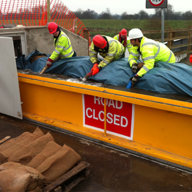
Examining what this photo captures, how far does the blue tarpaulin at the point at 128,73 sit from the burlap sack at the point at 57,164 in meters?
1.60

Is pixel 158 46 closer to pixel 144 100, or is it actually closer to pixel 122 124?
pixel 144 100

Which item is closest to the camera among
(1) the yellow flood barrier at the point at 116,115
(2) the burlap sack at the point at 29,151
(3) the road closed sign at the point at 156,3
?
(2) the burlap sack at the point at 29,151

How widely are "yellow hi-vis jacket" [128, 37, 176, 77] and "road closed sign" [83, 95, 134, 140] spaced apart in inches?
25.9

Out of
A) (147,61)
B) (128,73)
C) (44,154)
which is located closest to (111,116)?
(128,73)

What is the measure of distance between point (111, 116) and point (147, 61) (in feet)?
3.57

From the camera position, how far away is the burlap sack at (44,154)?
9.18 ft

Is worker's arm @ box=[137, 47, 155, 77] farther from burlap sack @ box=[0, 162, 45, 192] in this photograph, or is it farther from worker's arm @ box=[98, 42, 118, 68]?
burlap sack @ box=[0, 162, 45, 192]

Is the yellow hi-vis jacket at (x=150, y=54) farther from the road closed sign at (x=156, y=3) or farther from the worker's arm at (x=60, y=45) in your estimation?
the road closed sign at (x=156, y=3)

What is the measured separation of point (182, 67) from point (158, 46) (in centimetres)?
55

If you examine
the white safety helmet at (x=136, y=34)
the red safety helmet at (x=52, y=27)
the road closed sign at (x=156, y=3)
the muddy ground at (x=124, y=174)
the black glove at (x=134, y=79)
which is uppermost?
the road closed sign at (x=156, y=3)

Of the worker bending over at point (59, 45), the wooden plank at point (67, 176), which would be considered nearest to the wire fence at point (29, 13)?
the worker bending over at point (59, 45)

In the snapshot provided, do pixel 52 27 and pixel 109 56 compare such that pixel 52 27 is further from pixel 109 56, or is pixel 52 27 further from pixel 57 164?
pixel 57 164

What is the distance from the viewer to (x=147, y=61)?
12.3 feet

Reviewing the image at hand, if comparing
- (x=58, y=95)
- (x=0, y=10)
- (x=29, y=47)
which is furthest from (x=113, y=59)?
(x=0, y=10)
